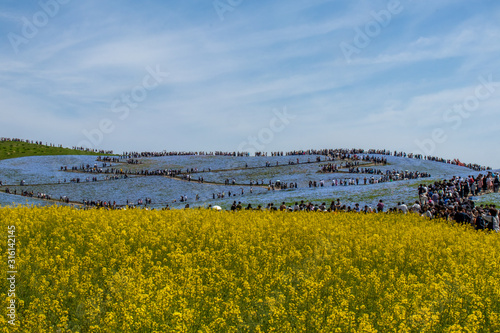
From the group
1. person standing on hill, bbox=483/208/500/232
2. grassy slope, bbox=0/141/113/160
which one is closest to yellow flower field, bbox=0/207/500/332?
person standing on hill, bbox=483/208/500/232

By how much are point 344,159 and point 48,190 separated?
4572 cm

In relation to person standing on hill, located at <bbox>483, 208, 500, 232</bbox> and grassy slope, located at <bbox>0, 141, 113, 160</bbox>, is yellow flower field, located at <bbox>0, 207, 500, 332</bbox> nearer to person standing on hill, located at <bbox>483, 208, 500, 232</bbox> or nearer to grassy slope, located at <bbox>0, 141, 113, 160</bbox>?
person standing on hill, located at <bbox>483, 208, 500, 232</bbox>

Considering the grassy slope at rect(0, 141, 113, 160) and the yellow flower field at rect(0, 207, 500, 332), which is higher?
the grassy slope at rect(0, 141, 113, 160)

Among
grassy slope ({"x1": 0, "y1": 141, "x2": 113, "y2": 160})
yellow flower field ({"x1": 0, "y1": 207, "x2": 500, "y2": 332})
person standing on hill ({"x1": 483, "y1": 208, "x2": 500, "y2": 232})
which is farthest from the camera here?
grassy slope ({"x1": 0, "y1": 141, "x2": 113, "y2": 160})

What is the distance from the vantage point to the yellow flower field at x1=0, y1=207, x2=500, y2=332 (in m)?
8.08

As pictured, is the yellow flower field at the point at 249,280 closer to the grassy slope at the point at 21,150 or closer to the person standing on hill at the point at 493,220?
the person standing on hill at the point at 493,220

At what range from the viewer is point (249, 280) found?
427 inches

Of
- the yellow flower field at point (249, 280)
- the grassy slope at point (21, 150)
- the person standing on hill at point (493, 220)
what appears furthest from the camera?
the grassy slope at point (21, 150)

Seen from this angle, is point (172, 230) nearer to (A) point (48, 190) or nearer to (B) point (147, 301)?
(B) point (147, 301)

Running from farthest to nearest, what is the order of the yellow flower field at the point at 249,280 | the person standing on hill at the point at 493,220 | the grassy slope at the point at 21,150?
the grassy slope at the point at 21,150 → the person standing on hill at the point at 493,220 → the yellow flower field at the point at 249,280

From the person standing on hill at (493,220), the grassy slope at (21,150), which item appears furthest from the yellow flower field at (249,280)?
the grassy slope at (21,150)

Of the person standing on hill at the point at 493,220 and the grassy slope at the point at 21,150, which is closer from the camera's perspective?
the person standing on hill at the point at 493,220

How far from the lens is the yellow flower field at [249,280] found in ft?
26.5

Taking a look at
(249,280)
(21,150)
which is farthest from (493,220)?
(21,150)
